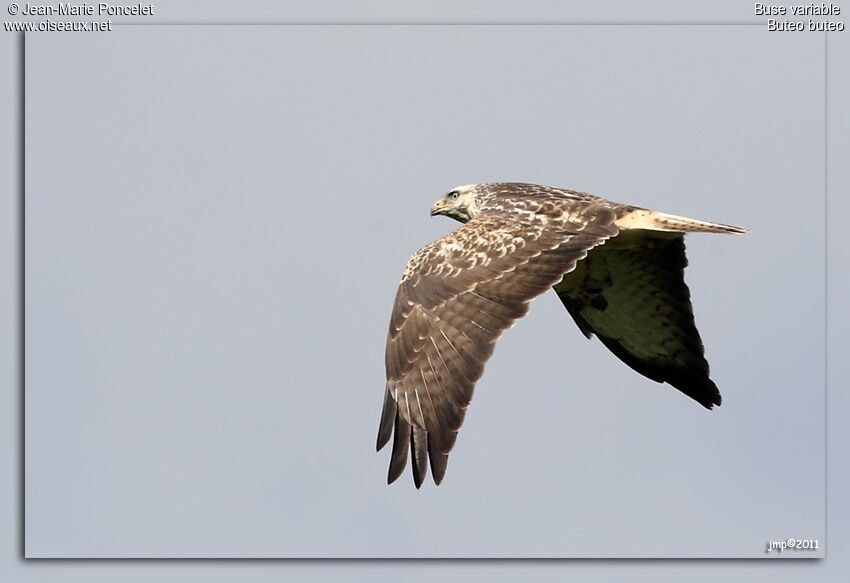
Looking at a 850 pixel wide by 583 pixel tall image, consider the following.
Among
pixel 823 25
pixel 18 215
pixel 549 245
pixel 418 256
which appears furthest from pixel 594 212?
pixel 18 215

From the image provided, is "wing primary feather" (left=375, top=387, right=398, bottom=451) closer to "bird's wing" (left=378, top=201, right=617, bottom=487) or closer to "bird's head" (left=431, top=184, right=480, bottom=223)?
"bird's wing" (left=378, top=201, right=617, bottom=487)

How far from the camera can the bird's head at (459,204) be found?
15008 mm

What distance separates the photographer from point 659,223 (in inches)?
527

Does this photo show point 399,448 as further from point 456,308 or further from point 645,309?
point 645,309

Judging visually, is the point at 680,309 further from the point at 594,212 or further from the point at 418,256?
the point at 418,256

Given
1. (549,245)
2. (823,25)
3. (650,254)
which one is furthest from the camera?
(823,25)

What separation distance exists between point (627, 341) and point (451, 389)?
3236 mm

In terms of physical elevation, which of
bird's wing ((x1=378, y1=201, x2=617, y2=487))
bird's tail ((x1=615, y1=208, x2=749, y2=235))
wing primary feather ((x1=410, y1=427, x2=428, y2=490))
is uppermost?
bird's tail ((x1=615, y1=208, x2=749, y2=235))

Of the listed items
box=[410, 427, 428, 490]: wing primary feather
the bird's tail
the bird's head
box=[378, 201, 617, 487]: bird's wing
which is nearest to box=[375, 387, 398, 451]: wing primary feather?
box=[378, 201, 617, 487]: bird's wing

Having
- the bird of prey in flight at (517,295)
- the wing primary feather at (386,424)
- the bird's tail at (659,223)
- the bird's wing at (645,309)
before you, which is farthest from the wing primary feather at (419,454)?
the bird's wing at (645,309)

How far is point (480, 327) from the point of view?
12.4m

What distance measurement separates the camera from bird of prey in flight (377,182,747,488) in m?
12.3

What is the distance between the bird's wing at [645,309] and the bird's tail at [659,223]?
854 millimetres

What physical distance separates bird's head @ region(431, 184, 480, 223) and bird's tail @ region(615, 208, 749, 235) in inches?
68.4
